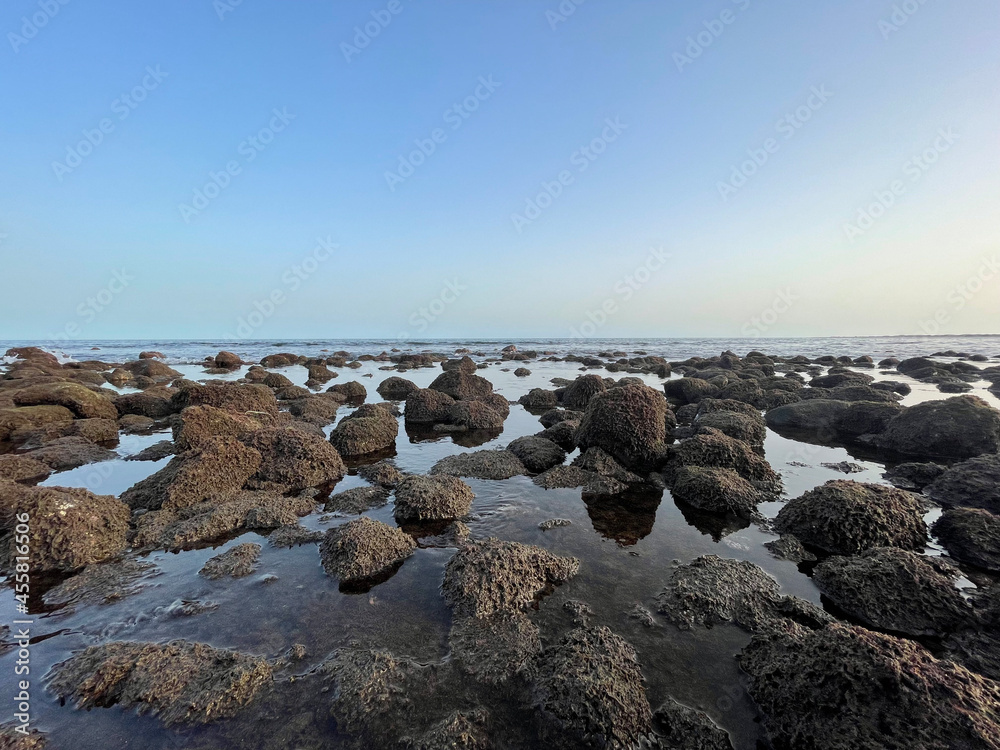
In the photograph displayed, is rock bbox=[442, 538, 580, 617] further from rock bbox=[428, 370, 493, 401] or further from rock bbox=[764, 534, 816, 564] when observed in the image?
rock bbox=[428, 370, 493, 401]

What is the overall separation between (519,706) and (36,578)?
5.71 meters

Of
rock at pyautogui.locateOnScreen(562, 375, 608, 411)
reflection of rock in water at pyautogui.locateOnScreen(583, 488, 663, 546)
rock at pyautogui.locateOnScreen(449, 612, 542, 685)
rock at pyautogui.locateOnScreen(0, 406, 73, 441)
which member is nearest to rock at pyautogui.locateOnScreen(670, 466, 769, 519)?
reflection of rock in water at pyautogui.locateOnScreen(583, 488, 663, 546)

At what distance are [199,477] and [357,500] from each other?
8.74ft

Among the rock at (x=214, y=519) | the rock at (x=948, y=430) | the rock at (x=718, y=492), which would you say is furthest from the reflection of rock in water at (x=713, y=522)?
the rock at (x=948, y=430)

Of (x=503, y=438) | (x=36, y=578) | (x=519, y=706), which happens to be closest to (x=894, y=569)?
(x=519, y=706)

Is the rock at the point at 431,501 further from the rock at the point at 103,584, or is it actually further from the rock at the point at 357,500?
the rock at the point at 103,584

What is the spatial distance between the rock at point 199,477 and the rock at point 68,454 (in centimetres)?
291

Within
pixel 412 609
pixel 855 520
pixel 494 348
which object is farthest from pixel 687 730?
pixel 494 348

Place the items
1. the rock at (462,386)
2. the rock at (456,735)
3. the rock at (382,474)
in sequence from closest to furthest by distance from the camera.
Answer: the rock at (456,735), the rock at (382,474), the rock at (462,386)

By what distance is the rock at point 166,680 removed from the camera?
3.00 meters

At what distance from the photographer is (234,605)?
4.21 m

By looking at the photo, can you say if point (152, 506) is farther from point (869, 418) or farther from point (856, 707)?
point (869, 418)

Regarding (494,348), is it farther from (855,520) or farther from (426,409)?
(855,520)

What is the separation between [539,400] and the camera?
656 inches
